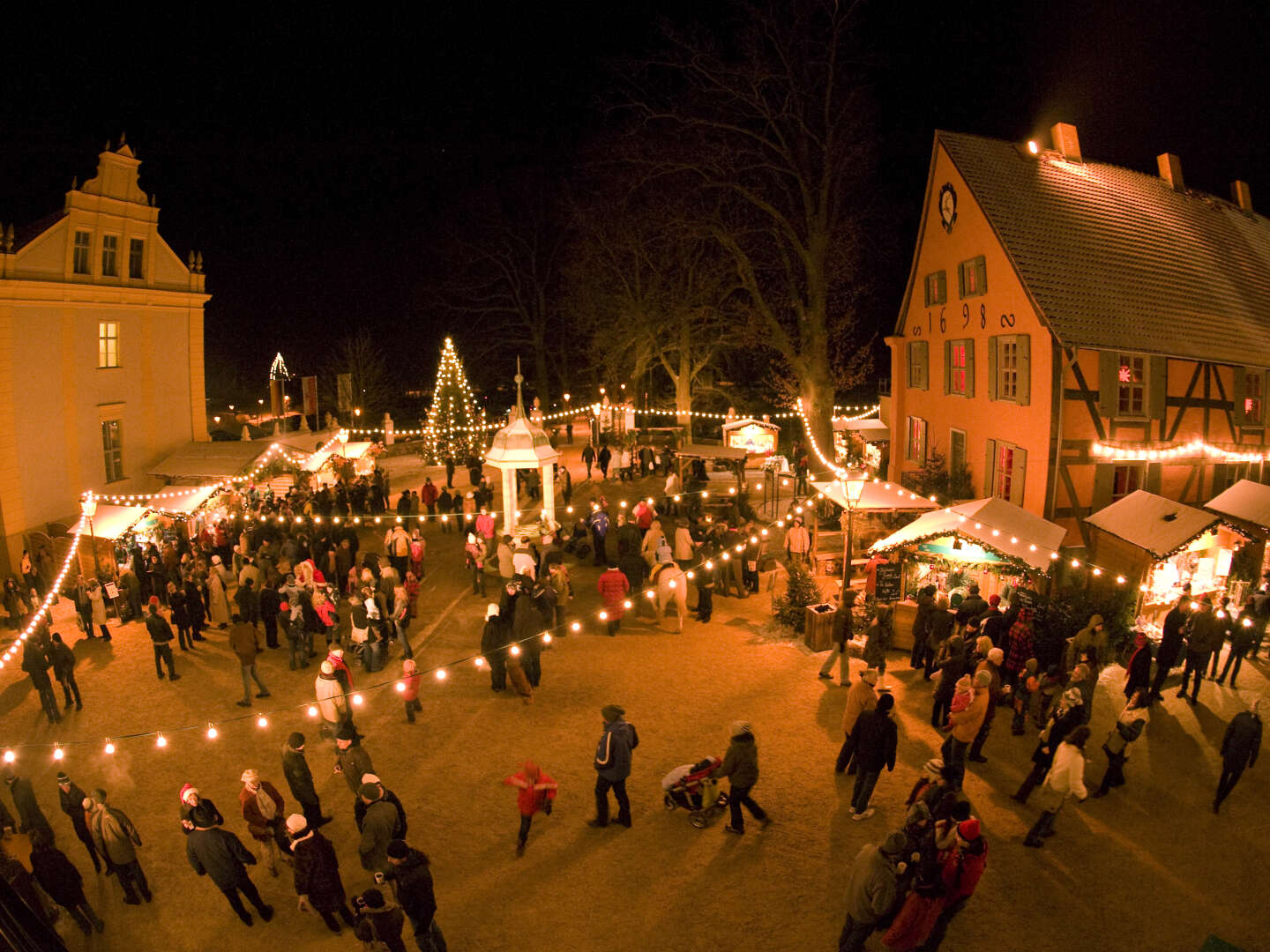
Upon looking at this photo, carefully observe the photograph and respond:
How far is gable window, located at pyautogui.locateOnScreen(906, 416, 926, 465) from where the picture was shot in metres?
20.3

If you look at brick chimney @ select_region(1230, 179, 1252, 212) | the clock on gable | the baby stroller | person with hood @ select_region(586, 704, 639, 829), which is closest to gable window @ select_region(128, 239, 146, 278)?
person with hood @ select_region(586, 704, 639, 829)

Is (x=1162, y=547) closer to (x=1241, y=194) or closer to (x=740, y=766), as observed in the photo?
(x=740, y=766)

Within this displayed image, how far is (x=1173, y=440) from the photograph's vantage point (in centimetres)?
1488

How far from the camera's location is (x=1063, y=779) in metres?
6.91

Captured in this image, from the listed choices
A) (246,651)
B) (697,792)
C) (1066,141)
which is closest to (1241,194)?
(1066,141)

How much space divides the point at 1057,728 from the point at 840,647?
321 cm

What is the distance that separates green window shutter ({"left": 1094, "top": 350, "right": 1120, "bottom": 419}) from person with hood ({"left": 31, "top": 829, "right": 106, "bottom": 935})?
15884 millimetres

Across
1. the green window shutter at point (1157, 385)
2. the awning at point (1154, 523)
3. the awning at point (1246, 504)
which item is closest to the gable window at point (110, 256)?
the awning at point (1154, 523)

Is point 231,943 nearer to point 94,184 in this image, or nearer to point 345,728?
point 345,728

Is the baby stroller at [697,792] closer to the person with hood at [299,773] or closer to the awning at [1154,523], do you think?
the person with hood at [299,773]

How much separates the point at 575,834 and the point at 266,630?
279 inches

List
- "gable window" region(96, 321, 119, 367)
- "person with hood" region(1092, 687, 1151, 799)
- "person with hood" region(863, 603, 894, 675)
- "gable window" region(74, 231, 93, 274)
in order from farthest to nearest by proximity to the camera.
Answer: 1. "gable window" region(96, 321, 119, 367)
2. "gable window" region(74, 231, 93, 274)
3. "person with hood" region(863, 603, 894, 675)
4. "person with hood" region(1092, 687, 1151, 799)

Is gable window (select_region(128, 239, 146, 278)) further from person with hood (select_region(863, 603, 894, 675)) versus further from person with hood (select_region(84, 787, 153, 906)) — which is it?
person with hood (select_region(863, 603, 894, 675))

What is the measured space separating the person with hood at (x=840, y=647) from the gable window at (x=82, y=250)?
18.2 m
